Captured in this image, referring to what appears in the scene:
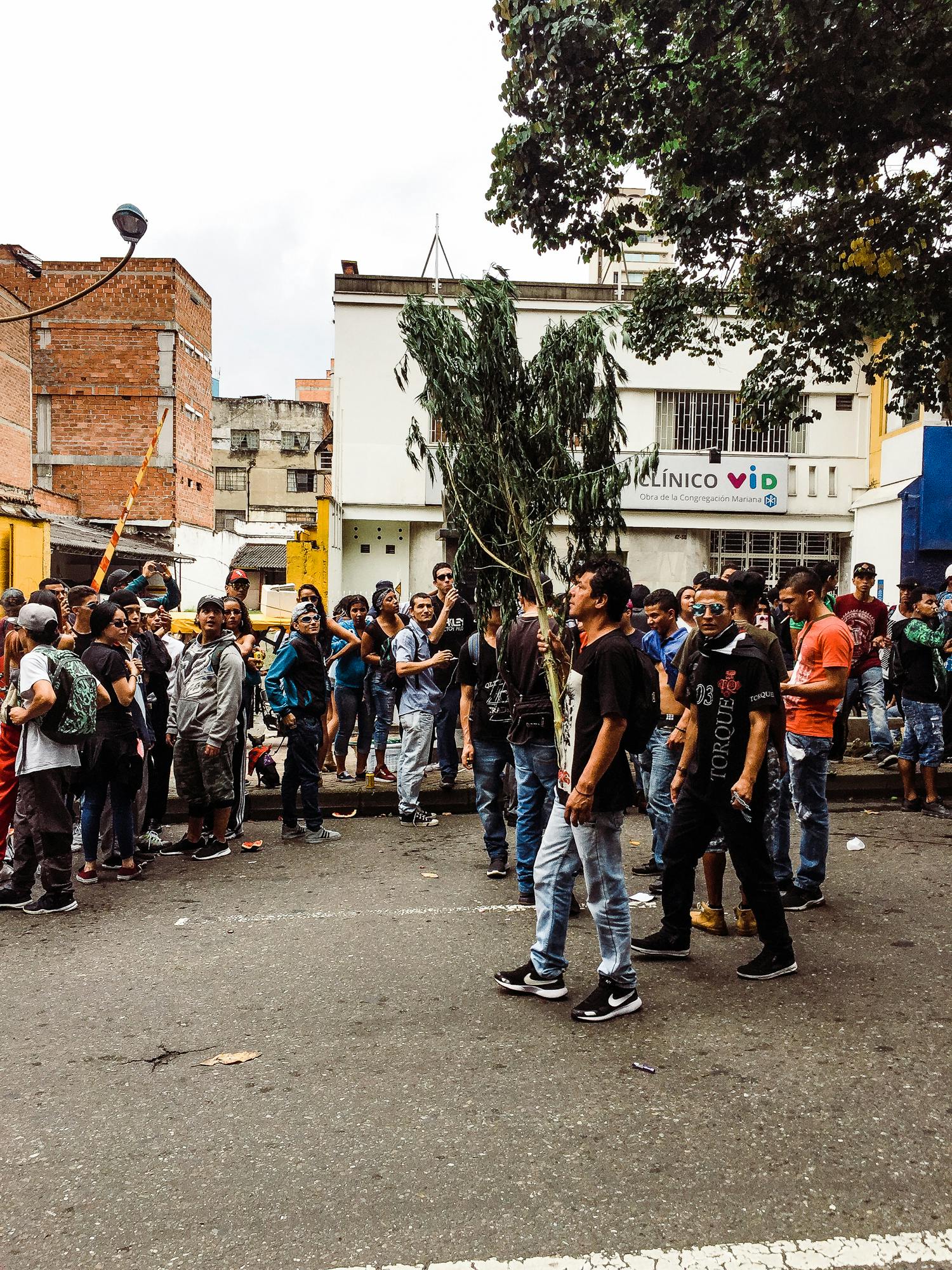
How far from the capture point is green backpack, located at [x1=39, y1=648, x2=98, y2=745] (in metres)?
5.79

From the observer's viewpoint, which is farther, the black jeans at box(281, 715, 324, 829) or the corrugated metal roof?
the corrugated metal roof

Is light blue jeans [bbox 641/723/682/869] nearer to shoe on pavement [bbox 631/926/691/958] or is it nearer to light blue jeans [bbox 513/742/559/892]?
light blue jeans [bbox 513/742/559/892]

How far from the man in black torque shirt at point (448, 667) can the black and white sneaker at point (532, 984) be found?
4.47m

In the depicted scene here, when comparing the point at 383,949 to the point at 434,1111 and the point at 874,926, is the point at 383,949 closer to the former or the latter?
the point at 434,1111

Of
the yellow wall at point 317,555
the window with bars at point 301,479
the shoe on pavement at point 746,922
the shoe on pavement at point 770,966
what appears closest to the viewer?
the shoe on pavement at point 770,966

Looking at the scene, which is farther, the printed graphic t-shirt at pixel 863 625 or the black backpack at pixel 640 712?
the printed graphic t-shirt at pixel 863 625

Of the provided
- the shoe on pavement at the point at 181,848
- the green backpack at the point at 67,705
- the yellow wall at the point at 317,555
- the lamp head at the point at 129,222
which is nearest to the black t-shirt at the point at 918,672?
the shoe on pavement at the point at 181,848

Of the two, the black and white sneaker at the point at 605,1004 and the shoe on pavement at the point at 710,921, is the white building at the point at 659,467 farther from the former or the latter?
the black and white sneaker at the point at 605,1004

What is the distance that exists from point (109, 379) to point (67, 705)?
87.4 feet

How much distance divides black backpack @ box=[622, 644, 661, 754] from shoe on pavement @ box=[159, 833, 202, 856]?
429 cm

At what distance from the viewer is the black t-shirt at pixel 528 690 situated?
5.58 metres

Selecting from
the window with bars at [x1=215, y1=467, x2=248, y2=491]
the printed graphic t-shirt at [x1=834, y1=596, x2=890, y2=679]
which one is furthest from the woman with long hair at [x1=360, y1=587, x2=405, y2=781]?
the window with bars at [x1=215, y1=467, x2=248, y2=491]

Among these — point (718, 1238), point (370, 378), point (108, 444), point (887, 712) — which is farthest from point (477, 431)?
point (108, 444)

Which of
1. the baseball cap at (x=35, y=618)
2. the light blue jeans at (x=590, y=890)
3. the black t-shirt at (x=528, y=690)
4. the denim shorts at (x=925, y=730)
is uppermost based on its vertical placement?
the baseball cap at (x=35, y=618)
